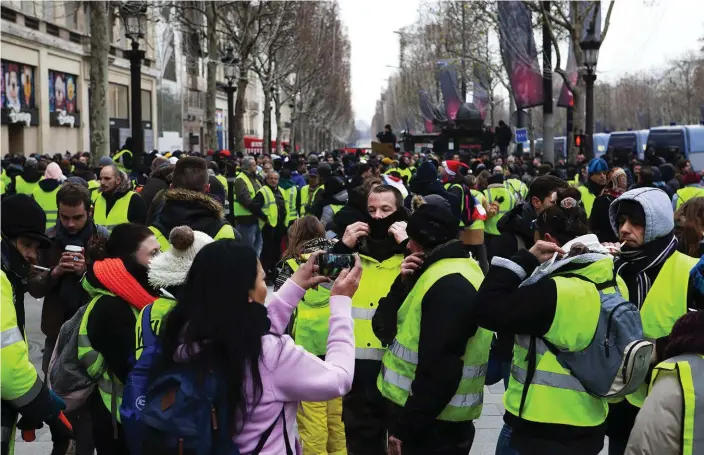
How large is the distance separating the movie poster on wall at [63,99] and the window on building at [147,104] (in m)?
9.22

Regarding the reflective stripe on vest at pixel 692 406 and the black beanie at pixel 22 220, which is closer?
the reflective stripe on vest at pixel 692 406

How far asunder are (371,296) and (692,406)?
2.31m

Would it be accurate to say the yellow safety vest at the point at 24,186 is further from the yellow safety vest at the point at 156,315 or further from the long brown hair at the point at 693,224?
the yellow safety vest at the point at 156,315

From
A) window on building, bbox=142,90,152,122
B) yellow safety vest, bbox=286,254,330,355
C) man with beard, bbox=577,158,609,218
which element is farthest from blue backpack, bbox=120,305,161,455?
window on building, bbox=142,90,152,122

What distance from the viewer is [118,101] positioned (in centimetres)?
4219

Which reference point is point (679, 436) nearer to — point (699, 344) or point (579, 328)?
point (699, 344)

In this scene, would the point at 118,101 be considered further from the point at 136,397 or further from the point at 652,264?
the point at 136,397

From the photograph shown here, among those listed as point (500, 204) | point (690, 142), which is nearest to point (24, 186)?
point (500, 204)

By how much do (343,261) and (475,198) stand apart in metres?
9.25

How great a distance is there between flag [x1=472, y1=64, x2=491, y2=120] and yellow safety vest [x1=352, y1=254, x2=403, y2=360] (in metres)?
40.4

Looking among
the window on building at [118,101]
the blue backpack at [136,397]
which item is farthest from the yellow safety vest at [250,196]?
the window on building at [118,101]

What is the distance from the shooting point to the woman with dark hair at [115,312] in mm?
4355

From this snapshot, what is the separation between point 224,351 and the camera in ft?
9.78

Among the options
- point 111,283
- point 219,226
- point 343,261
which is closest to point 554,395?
point 343,261
